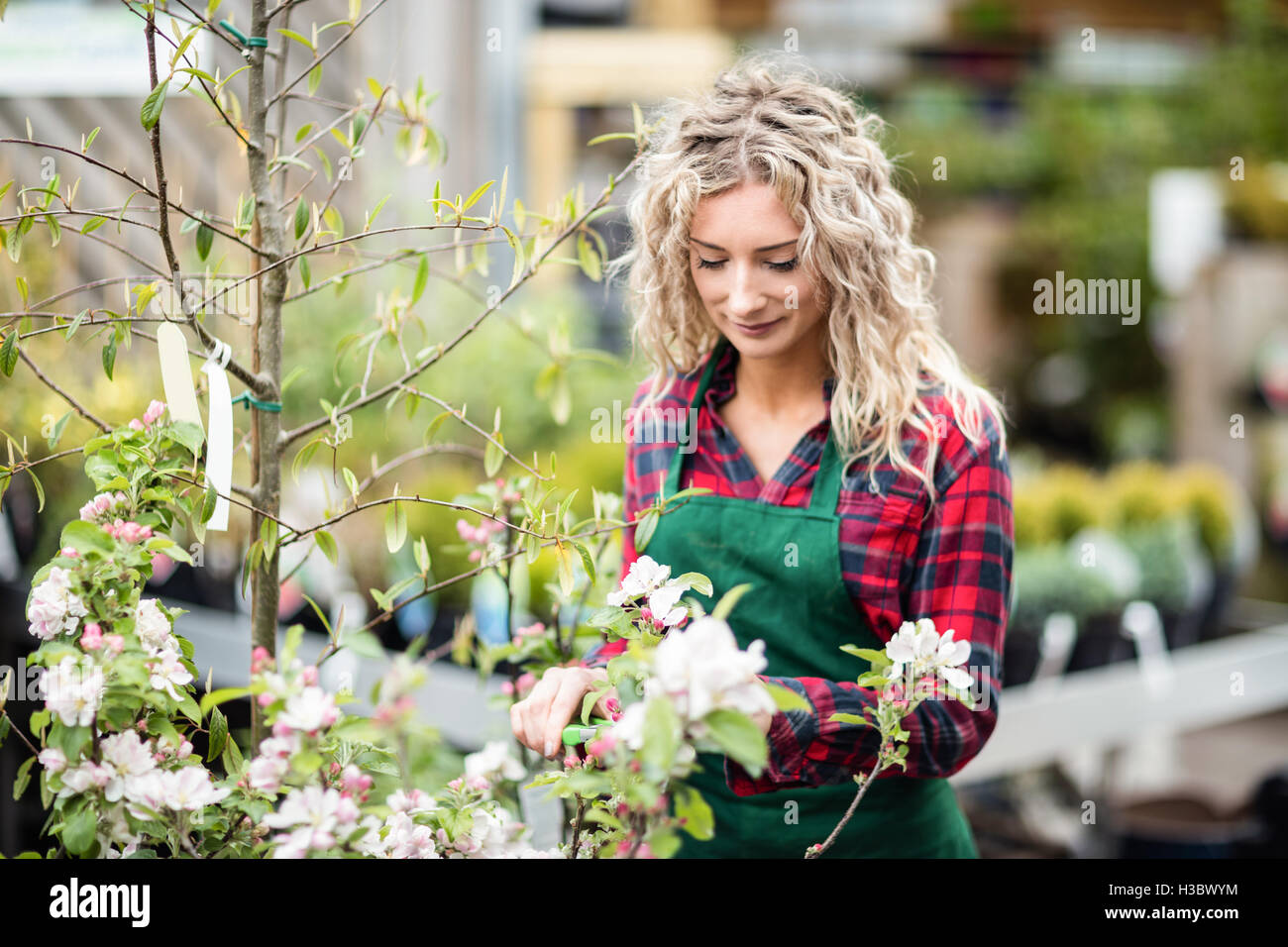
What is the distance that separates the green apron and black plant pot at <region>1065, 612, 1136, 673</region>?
1745 millimetres

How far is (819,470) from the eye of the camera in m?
1.21

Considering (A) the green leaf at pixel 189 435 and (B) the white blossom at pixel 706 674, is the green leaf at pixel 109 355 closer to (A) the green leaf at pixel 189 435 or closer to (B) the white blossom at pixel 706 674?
(A) the green leaf at pixel 189 435

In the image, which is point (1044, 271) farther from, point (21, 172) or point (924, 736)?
point (924, 736)

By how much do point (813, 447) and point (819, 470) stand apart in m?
0.04

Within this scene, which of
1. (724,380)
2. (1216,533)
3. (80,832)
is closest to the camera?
(80,832)

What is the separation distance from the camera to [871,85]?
1036 centimetres

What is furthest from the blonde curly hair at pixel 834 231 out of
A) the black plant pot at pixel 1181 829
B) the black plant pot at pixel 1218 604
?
the black plant pot at pixel 1218 604

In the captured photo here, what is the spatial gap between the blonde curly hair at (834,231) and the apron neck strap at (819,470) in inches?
1.0

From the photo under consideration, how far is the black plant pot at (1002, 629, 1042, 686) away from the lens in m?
2.73

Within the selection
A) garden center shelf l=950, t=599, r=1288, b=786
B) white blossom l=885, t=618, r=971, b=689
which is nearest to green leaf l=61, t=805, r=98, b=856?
white blossom l=885, t=618, r=971, b=689

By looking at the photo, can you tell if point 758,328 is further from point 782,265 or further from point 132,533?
point 132,533

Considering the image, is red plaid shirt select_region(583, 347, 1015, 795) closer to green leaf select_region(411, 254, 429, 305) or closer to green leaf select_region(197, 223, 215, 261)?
green leaf select_region(411, 254, 429, 305)

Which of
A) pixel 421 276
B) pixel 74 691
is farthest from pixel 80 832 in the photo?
pixel 421 276
